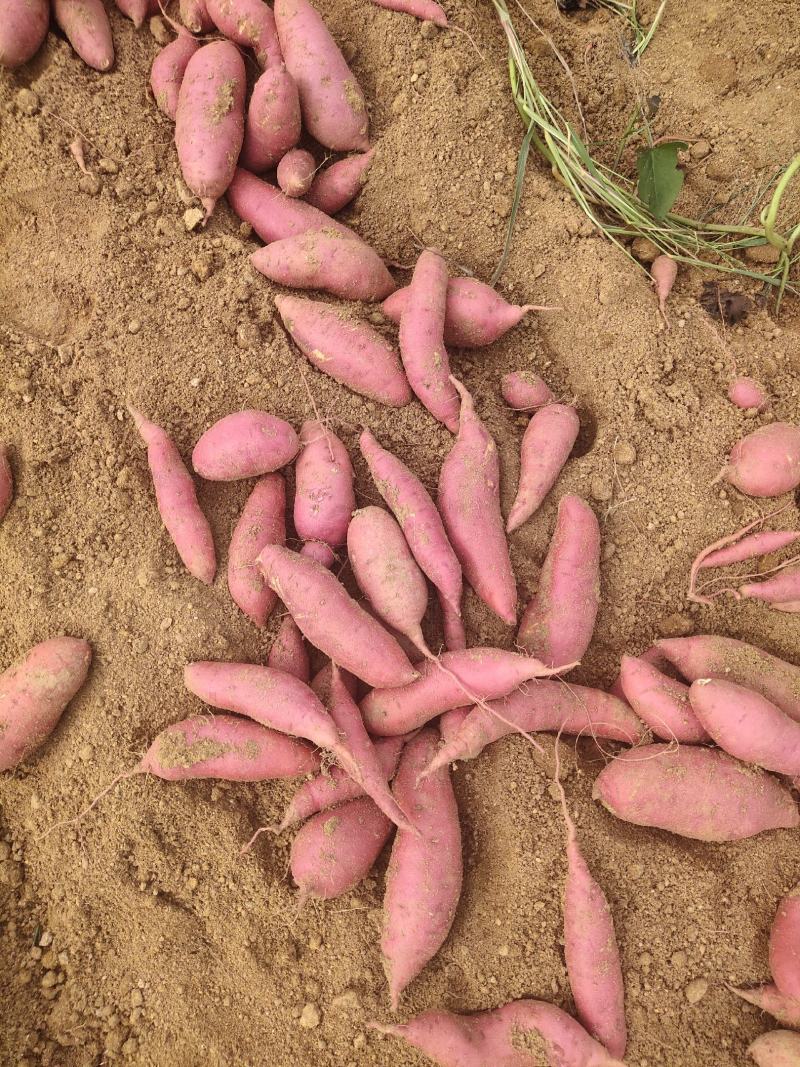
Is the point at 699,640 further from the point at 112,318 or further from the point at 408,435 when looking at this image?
the point at 112,318

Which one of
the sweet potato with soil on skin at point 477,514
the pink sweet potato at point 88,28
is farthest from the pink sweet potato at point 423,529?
the pink sweet potato at point 88,28

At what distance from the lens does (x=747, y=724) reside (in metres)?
1.29

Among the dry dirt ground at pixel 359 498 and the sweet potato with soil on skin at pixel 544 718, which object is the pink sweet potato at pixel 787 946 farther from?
the sweet potato with soil on skin at pixel 544 718

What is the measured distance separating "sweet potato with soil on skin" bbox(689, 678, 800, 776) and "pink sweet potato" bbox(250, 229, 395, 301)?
117 cm

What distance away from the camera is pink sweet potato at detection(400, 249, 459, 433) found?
4.93 ft

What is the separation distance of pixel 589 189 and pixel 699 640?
118 cm

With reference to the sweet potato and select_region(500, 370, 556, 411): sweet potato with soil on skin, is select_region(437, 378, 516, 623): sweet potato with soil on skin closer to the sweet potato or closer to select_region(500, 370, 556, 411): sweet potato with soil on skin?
the sweet potato

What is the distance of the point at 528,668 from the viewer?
4.19 ft

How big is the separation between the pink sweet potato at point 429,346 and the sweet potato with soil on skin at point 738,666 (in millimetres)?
703

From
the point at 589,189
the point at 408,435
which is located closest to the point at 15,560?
the point at 408,435

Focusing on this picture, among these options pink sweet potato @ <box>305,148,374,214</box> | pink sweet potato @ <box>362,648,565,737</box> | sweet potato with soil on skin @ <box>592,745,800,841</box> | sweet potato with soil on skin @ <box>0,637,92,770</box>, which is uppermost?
pink sweet potato @ <box>305,148,374,214</box>


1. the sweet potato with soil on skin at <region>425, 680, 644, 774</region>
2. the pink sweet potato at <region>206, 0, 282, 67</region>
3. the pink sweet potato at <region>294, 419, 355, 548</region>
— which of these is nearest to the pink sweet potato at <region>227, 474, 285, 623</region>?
the pink sweet potato at <region>294, 419, 355, 548</region>

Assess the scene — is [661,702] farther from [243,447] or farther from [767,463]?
[243,447]

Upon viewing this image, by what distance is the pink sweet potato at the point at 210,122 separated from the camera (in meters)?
1.54
